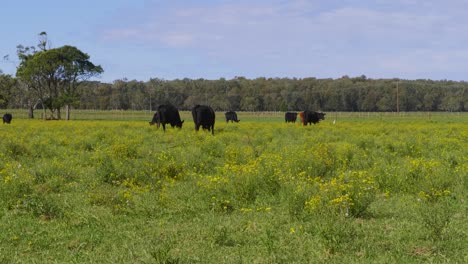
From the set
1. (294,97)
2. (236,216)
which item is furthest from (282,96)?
(236,216)

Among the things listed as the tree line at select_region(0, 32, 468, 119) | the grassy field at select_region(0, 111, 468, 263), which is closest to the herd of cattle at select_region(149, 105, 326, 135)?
the grassy field at select_region(0, 111, 468, 263)

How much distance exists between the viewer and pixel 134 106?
160 metres

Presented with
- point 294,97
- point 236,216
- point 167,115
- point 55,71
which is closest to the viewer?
point 236,216

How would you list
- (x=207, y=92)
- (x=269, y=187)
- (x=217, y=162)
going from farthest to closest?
(x=207, y=92) < (x=217, y=162) < (x=269, y=187)

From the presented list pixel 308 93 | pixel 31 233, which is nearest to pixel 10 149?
pixel 31 233

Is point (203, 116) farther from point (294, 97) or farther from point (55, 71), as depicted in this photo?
point (294, 97)

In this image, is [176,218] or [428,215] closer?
[428,215]

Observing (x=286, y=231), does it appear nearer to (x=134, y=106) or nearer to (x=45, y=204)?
(x=45, y=204)

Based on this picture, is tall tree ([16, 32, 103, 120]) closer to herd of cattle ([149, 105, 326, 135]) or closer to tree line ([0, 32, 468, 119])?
herd of cattle ([149, 105, 326, 135])

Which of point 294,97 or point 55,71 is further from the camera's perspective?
point 294,97

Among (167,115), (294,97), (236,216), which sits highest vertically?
(294,97)

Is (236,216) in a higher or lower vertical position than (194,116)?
lower

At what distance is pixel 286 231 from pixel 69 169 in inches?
290

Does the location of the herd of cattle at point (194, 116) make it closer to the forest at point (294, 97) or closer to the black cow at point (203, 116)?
the black cow at point (203, 116)
